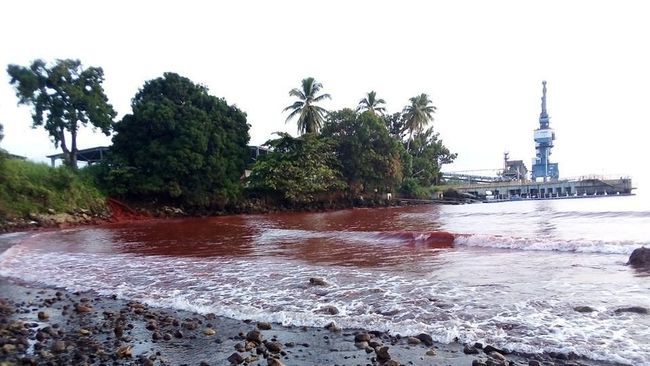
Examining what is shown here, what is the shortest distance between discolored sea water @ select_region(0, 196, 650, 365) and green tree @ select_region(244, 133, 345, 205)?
23190mm

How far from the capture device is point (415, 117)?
2350 inches

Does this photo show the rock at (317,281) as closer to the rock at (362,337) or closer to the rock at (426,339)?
→ the rock at (362,337)

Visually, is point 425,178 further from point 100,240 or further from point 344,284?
point 344,284

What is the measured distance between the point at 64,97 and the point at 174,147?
8.81 meters

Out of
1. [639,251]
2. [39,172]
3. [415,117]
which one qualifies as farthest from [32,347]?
[415,117]

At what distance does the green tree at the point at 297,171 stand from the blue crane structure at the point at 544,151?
70.9m

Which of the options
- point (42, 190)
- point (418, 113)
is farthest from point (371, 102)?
point (42, 190)

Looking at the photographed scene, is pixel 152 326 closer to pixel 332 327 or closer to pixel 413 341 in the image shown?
pixel 332 327

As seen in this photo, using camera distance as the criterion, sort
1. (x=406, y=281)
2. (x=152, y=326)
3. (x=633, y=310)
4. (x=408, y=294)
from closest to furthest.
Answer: (x=152, y=326) < (x=633, y=310) < (x=408, y=294) < (x=406, y=281)

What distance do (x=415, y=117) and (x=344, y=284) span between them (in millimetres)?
53618

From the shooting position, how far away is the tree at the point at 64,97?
30.7m

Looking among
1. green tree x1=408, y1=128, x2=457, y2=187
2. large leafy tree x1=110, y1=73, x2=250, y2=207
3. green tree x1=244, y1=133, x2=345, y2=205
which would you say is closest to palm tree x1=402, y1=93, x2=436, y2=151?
green tree x1=408, y1=128, x2=457, y2=187

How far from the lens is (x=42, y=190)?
26797mm

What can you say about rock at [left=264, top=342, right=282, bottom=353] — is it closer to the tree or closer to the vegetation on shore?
the vegetation on shore
